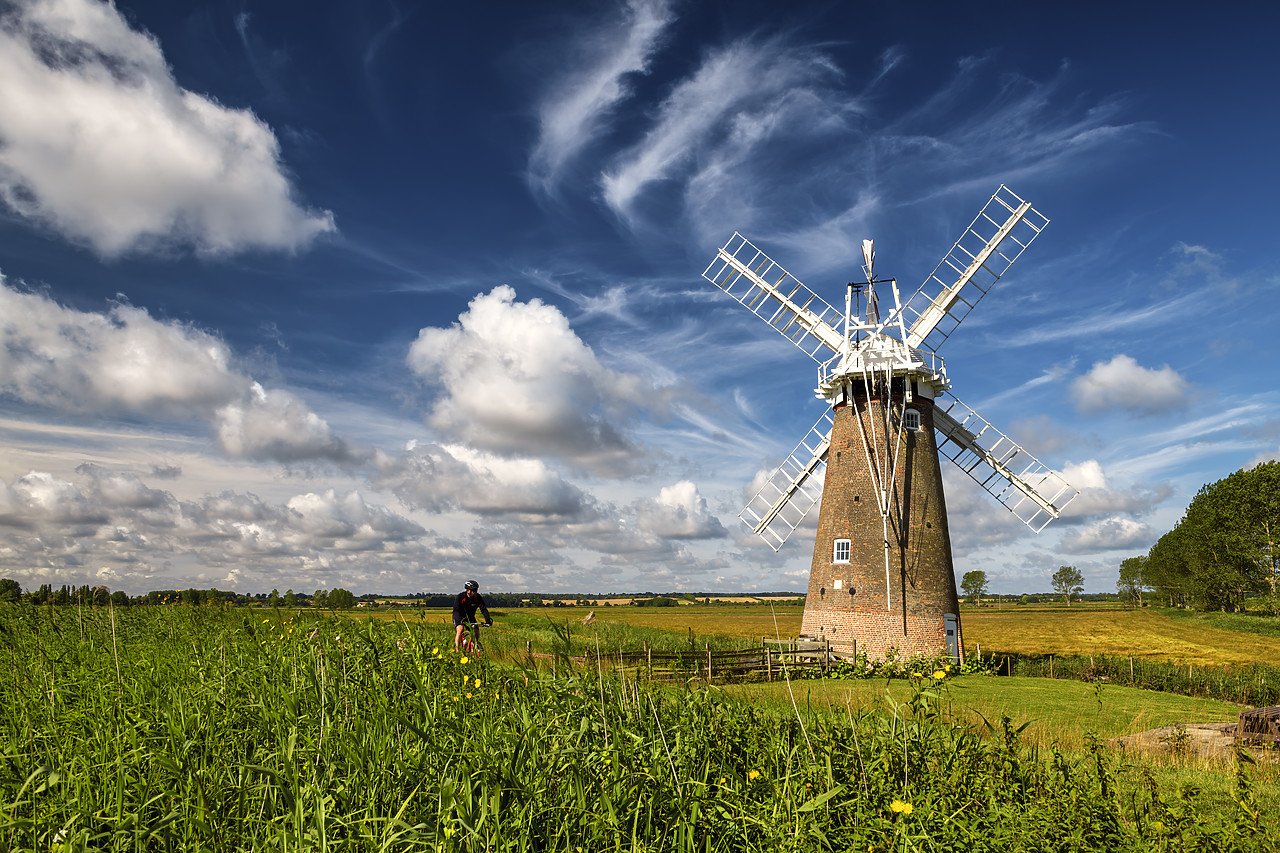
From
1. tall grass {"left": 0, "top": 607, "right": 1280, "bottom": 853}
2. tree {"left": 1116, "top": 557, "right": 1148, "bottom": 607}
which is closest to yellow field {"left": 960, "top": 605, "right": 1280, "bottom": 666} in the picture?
tall grass {"left": 0, "top": 607, "right": 1280, "bottom": 853}

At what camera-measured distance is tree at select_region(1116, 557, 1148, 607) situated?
332 ft

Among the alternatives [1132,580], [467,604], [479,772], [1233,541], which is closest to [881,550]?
[467,604]

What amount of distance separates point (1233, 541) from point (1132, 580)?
6197 centimetres

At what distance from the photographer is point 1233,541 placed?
5119 cm

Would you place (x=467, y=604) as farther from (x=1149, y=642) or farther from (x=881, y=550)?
(x=1149, y=642)

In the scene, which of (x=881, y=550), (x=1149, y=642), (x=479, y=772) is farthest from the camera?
(x=1149, y=642)

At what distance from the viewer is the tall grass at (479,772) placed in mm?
2910

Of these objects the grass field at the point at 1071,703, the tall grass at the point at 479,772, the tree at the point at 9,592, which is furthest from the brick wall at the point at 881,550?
the tree at the point at 9,592

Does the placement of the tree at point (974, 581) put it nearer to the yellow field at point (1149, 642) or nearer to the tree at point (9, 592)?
the yellow field at point (1149, 642)

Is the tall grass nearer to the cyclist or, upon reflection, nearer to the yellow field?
the cyclist

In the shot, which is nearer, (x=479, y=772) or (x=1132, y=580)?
(x=479, y=772)

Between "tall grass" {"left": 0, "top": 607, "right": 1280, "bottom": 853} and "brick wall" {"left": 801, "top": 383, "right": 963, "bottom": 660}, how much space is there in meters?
15.7

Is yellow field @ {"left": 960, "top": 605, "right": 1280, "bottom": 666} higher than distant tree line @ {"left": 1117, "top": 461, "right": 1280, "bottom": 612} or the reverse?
the reverse

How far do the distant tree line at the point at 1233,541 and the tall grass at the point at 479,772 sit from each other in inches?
2422
